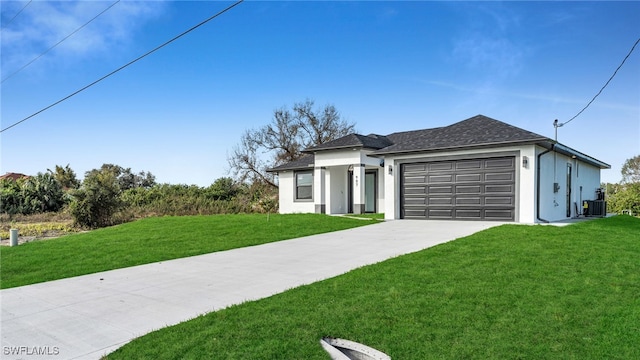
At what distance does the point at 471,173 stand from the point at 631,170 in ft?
137

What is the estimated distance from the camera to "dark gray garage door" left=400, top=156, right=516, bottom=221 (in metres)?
13.4

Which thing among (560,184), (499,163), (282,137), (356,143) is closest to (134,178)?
(282,137)

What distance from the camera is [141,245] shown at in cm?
1051

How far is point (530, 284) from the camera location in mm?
5266

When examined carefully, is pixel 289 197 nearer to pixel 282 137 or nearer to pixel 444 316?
pixel 282 137

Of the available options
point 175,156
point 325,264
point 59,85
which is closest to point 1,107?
point 59,85

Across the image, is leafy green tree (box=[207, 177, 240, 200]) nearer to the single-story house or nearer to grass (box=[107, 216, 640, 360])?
the single-story house

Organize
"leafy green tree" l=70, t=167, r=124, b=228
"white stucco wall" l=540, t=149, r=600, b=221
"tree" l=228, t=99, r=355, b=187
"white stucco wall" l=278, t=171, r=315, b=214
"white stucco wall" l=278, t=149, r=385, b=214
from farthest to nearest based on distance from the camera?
"tree" l=228, t=99, r=355, b=187
"white stucco wall" l=278, t=171, r=315, b=214
"white stucco wall" l=278, t=149, r=385, b=214
"leafy green tree" l=70, t=167, r=124, b=228
"white stucco wall" l=540, t=149, r=600, b=221

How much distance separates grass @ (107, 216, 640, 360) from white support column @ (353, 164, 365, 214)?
1183 centimetres

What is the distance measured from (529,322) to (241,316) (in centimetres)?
305

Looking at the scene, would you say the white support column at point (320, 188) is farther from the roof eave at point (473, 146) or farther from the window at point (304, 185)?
the roof eave at point (473, 146)

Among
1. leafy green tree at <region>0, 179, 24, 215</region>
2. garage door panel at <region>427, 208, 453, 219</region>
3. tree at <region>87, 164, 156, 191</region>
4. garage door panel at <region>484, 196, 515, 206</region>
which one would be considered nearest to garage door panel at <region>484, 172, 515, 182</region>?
garage door panel at <region>484, 196, 515, 206</region>

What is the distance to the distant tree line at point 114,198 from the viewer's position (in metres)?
18.4

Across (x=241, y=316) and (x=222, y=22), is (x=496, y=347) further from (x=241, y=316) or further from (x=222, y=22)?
(x=222, y=22)
